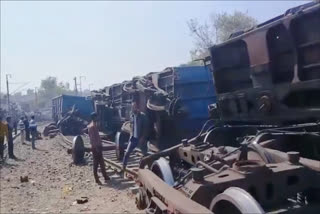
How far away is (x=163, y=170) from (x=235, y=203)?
247cm

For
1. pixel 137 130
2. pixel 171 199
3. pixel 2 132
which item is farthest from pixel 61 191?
pixel 2 132

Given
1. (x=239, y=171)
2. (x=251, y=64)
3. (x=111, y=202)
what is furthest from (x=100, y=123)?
(x=239, y=171)

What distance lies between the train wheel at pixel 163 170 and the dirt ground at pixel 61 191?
1.36m

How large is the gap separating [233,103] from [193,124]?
473 cm

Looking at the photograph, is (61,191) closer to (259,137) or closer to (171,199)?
(171,199)

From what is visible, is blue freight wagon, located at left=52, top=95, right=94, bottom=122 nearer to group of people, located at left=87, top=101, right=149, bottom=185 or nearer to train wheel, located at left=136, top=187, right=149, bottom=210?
group of people, located at left=87, top=101, right=149, bottom=185

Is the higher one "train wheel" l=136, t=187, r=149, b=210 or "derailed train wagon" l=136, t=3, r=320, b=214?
"derailed train wagon" l=136, t=3, r=320, b=214

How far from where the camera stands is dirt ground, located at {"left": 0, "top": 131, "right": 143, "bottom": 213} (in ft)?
24.9

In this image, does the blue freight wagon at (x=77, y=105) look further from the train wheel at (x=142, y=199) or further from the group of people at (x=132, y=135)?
the train wheel at (x=142, y=199)

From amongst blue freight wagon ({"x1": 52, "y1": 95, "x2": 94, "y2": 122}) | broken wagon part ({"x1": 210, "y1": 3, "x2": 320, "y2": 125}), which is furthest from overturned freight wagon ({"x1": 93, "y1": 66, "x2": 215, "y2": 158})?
blue freight wagon ({"x1": 52, "y1": 95, "x2": 94, "y2": 122})

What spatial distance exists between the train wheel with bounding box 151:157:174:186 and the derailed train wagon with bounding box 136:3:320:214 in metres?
0.01

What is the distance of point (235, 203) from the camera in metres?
3.02

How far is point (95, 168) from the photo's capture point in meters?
9.77

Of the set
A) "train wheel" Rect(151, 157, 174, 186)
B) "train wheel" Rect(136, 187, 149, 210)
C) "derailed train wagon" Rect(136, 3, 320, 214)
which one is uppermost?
"derailed train wagon" Rect(136, 3, 320, 214)
